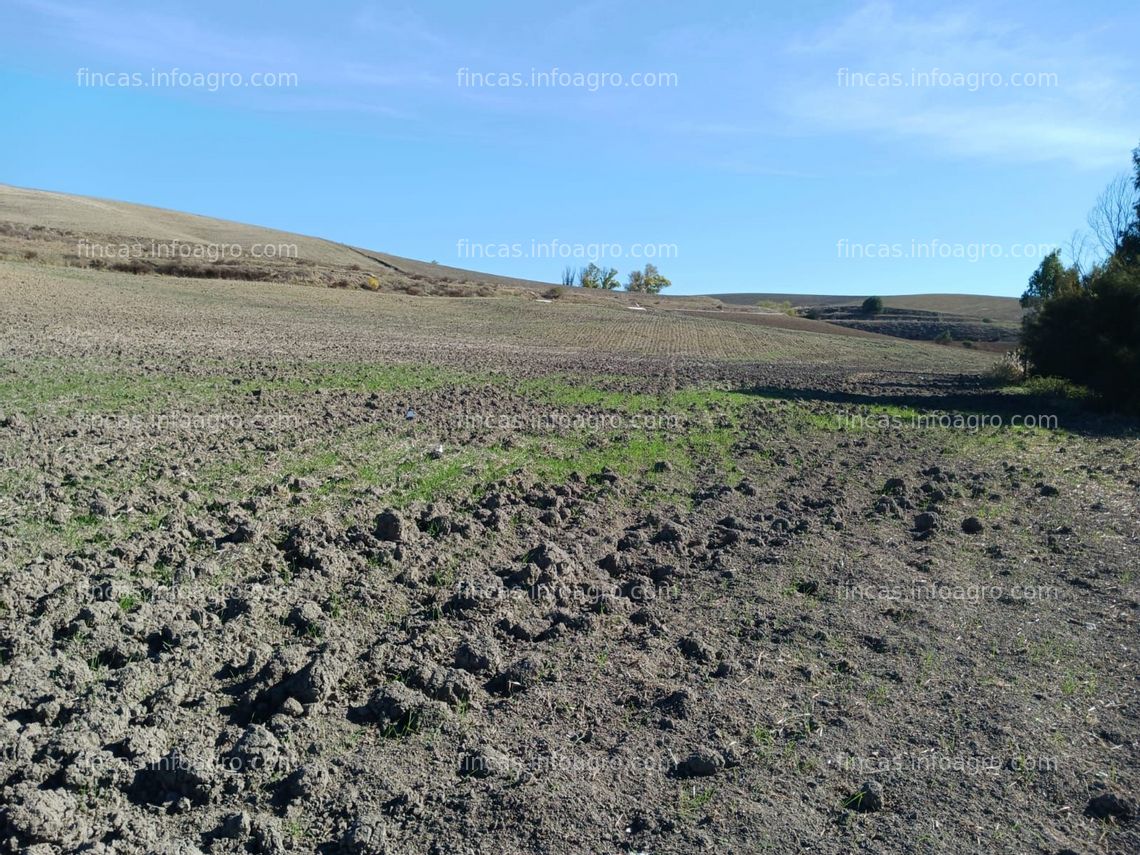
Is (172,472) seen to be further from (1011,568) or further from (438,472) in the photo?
(1011,568)

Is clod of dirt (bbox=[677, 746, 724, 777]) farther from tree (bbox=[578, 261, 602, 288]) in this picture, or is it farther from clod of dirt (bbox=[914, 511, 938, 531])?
tree (bbox=[578, 261, 602, 288])

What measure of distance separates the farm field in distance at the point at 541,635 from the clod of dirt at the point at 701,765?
0.01m

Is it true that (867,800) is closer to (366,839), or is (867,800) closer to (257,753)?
(366,839)

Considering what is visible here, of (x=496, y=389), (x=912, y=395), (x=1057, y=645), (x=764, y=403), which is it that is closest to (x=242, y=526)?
(x=1057, y=645)

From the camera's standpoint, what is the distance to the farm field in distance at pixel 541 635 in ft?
14.5

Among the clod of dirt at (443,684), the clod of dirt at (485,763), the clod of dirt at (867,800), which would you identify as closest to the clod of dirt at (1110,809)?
the clod of dirt at (867,800)

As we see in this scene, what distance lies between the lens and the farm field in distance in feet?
14.5

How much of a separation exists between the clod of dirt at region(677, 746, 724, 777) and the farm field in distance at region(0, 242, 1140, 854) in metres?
0.01

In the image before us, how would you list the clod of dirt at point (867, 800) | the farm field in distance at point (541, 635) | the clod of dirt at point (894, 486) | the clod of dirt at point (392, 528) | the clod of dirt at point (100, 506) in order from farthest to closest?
the clod of dirt at point (894, 486) < the clod of dirt at point (392, 528) < the clod of dirt at point (100, 506) < the clod of dirt at point (867, 800) < the farm field in distance at point (541, 635)

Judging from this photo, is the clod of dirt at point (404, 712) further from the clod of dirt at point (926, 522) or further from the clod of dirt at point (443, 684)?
the clod of dirt at point (926, 522)

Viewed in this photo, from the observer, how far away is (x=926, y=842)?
431 centimetres

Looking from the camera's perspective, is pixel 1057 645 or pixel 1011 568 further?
pixel 1011 568

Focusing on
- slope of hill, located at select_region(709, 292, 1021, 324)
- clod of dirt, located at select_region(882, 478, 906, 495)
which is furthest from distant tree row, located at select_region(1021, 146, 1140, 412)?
slope of hill, located at select_region(709, 292, 1021, 324)

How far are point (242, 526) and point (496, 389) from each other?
1185 centimetres
